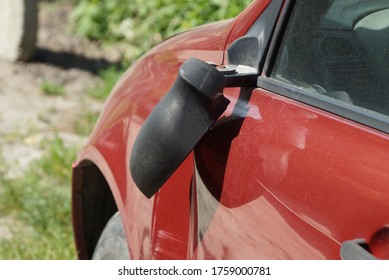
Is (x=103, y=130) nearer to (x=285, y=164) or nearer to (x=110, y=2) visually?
(x=285, y=164)

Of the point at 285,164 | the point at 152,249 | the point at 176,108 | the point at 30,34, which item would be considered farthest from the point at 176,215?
the point at 30,34

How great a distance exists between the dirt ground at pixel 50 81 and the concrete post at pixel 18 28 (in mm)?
101

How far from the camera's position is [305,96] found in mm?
1882

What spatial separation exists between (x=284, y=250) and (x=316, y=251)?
104 millimetres

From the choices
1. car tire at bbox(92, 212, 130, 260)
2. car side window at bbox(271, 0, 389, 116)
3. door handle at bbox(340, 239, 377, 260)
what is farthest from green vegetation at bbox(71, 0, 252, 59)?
door handle at bbox(340, 239, 377, 260)

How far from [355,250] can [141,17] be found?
6.22 metres

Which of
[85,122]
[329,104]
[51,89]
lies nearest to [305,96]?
[329,104]

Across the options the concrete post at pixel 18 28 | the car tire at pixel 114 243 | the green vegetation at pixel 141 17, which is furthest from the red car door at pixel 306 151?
the concrete post at pixel 18 28

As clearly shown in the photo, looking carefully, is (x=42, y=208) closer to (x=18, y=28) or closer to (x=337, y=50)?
(x=337, y=50)

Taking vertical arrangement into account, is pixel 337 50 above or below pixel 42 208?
above

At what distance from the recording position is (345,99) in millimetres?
1810

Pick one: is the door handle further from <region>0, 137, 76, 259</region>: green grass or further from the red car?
<region>0, 137, 76, 259</region>: green grass

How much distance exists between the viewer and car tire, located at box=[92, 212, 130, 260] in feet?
9.02

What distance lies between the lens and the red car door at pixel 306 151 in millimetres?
1589
